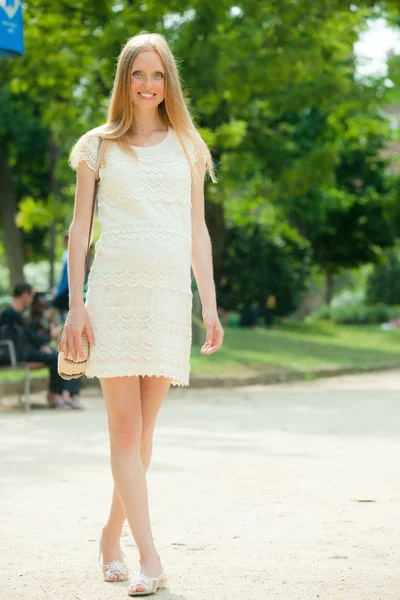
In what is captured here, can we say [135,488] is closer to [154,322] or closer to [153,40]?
[154,322]

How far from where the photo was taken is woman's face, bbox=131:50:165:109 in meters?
4.36

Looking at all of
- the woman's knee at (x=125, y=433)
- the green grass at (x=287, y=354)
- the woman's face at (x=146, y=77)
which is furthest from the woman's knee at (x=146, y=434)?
the green grass at (x=287, y=354)

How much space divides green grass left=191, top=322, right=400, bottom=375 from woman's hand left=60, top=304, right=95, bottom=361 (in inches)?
458

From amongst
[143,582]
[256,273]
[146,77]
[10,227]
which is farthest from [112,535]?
[256,273]

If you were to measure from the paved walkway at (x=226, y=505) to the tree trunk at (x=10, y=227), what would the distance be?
61.5 ft

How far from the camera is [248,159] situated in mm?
23062

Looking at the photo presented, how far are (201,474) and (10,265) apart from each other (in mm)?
23211

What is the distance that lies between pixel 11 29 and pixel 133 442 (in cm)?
690

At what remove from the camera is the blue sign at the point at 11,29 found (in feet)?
Result: 34.1

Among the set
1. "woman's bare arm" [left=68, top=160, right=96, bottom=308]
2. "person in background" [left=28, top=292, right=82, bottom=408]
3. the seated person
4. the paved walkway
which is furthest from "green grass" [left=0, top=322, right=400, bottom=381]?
"woman's bare arm" [left=68, top=160, right=96, bottom=308]

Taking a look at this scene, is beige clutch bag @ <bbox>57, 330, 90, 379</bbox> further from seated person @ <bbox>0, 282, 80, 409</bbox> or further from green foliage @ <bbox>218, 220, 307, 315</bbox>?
green foliage @ <bbox>218, 220, 307, 315</bbox>

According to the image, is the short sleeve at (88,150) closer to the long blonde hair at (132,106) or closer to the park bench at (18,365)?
the long blonde hair at (132,106)

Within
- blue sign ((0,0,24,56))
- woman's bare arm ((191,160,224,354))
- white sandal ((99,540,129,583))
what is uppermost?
blue sign ((0,0,24,56))

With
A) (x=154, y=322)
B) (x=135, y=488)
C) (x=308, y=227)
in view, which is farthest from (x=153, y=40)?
(x=308, y=227)
